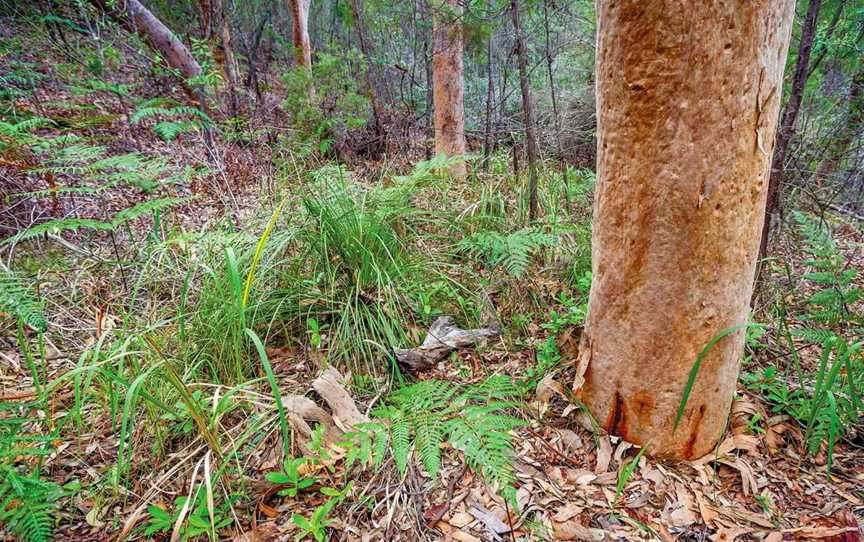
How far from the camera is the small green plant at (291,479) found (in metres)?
1.43

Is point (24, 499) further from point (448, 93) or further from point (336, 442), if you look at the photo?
point (448, 93)

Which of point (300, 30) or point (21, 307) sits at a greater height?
point (300, 30)

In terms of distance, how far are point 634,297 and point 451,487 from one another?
95 centimetres

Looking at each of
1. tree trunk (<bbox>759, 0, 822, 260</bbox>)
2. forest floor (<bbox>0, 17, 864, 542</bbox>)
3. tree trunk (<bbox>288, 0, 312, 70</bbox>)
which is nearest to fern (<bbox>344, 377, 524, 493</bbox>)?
forest floor (<bbox>0, 17, 864, 542</bbox>)

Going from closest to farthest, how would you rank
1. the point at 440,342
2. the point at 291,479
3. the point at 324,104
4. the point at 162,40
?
the point at 291,479, the point at 440,342, the point at 324,104, the point at 162,40

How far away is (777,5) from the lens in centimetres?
121

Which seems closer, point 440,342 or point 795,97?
point 440,342

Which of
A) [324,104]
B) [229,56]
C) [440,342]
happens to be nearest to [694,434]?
[440,342]

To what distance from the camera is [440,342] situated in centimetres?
219

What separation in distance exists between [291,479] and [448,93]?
15.1 ft

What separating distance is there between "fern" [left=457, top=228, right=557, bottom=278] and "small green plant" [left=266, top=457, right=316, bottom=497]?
56.0 inches

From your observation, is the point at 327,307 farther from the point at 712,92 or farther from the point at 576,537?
the point at 712,92

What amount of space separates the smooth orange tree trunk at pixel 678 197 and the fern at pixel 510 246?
2.55ft

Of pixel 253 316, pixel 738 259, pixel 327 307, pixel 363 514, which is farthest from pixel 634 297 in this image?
pixel 253 316
